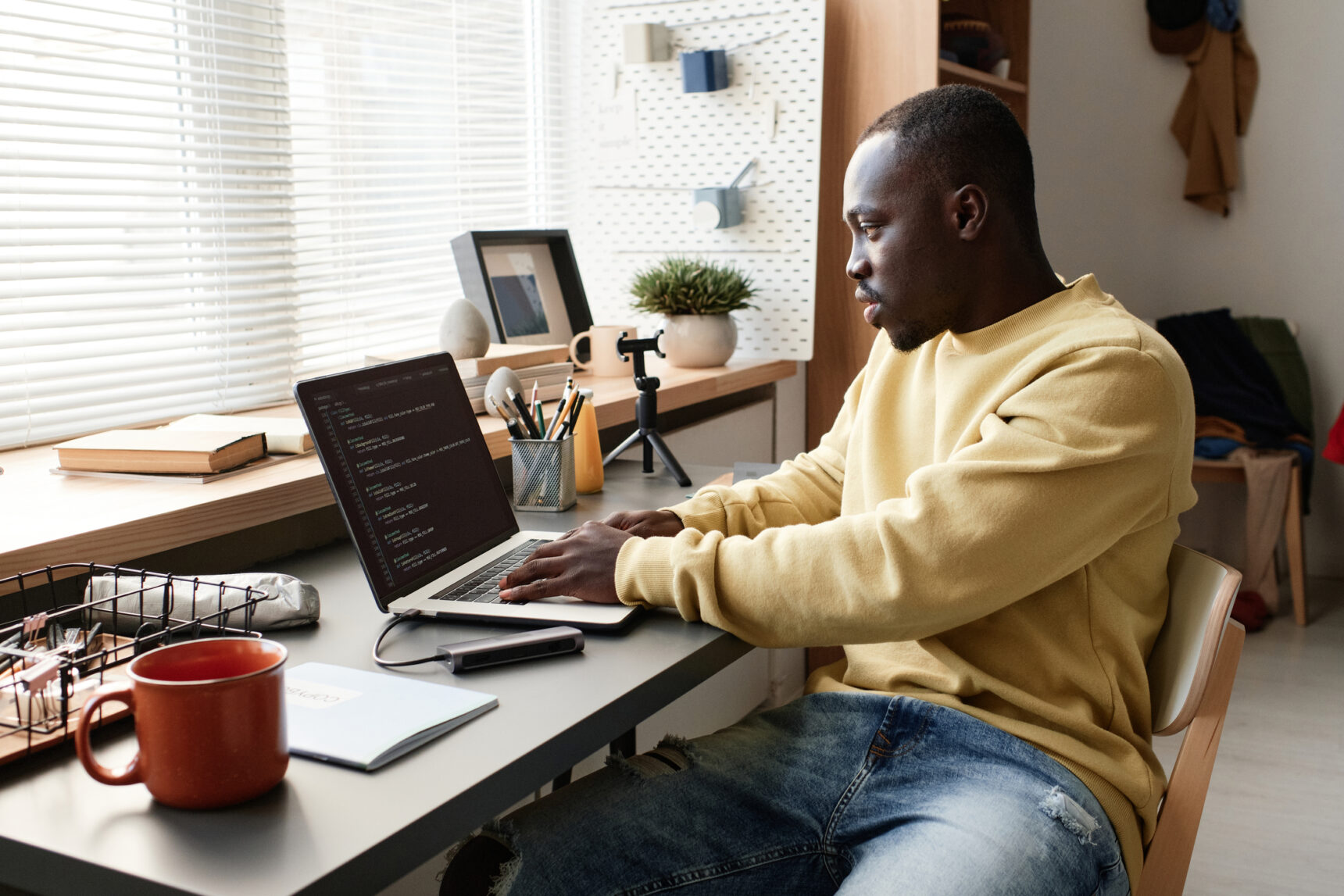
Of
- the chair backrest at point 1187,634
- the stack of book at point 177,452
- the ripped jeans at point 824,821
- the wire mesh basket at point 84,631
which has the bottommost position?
the ripped jeans at point 824,821

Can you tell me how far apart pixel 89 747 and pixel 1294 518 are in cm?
345

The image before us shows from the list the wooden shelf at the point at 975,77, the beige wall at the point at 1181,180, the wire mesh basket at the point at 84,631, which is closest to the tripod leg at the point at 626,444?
the wire mesh basket at the point at 84,631

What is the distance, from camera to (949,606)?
1079 mm

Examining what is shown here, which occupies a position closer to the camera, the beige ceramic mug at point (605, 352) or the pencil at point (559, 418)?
the pencil at point (559, 418)

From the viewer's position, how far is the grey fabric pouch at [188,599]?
1070mm

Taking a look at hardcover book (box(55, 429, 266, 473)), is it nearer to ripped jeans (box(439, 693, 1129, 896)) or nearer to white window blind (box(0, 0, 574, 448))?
white window blind (box(0, 0, 574, 448))

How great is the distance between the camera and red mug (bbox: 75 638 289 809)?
2.41ft

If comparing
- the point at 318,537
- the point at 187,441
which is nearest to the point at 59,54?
the point at 187,441

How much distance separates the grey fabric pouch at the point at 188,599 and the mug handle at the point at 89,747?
0.30m

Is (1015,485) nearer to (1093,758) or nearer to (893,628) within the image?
(893,628)

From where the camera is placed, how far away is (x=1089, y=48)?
4082mm

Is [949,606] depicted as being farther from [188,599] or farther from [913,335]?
[188,599]

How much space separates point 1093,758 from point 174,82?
1609 millimetres

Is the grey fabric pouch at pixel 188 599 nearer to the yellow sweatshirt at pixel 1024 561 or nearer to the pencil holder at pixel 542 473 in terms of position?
the yellow sweatshirt at pixel 1024 561
